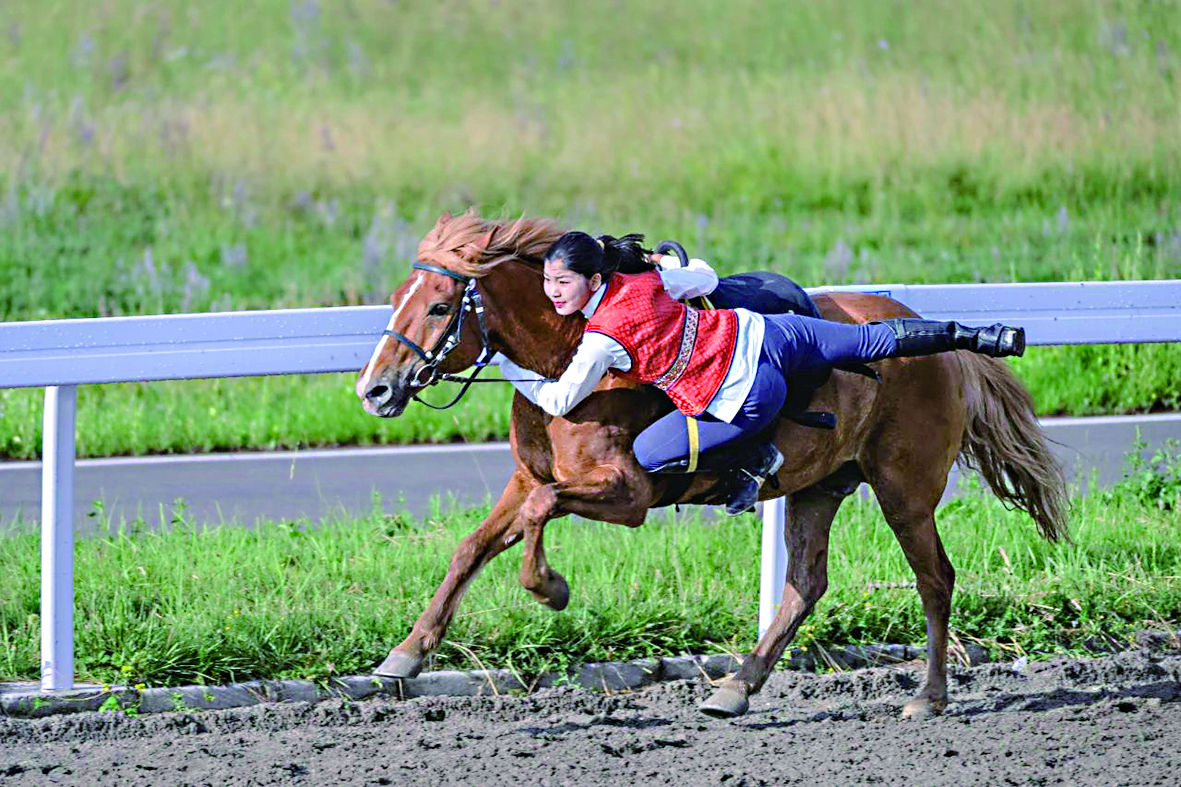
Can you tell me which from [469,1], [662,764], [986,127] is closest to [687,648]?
[662,764]

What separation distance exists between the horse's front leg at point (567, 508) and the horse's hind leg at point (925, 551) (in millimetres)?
1152

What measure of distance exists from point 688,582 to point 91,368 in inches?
98.4

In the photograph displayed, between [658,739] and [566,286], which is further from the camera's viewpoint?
[658,739]

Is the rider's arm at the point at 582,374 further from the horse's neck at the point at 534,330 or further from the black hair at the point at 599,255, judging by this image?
the black hair at the point at 599,255

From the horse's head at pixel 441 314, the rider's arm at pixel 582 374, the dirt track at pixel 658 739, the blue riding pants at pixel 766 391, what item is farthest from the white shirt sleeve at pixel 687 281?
the dirt track at pixel 658 739

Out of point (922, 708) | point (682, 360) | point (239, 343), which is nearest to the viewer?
point (682, 360)

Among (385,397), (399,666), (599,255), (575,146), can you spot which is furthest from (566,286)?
(575,146)

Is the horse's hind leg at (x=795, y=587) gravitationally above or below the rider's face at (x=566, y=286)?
below

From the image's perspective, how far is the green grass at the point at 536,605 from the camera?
6.41 metres

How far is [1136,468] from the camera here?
27.8ft

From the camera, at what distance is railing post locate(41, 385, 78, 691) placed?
6.03 meters

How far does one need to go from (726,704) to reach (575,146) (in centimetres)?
1309

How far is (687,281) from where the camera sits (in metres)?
5.73

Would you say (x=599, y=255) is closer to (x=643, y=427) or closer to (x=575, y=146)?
(x=643, y=427)
